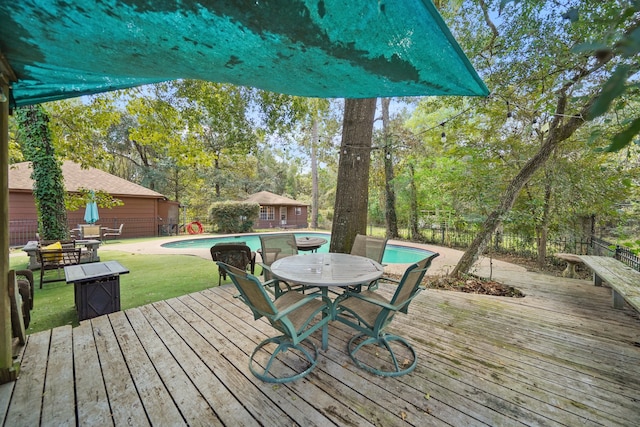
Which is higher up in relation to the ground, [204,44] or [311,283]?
[204,44]

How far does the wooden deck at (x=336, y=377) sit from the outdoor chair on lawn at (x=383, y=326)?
0.11 m

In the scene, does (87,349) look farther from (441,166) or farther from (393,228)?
(393,228)

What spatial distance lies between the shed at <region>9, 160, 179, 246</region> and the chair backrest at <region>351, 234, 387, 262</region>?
11342 mm

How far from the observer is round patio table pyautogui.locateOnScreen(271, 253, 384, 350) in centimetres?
264

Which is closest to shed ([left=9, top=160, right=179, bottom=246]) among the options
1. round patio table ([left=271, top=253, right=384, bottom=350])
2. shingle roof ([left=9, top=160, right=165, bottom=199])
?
shingle roof ([left=9, top=160, right=165, bottom=199])

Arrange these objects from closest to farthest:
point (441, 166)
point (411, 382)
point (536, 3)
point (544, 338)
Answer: point (411, 382) < point (544, 338) < point (536, 3) < point (441, 166)

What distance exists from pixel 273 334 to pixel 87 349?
5.97ft

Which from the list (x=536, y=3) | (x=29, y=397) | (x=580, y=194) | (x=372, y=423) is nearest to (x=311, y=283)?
(x=372, y=423)

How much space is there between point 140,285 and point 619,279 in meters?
7.50

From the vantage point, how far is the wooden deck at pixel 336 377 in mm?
1892

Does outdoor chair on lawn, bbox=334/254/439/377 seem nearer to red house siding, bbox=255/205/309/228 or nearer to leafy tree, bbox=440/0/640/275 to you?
leafy tree, bbox=440/0/640/275

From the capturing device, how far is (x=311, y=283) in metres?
2.58

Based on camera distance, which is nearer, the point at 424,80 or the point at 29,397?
the point at 29,397

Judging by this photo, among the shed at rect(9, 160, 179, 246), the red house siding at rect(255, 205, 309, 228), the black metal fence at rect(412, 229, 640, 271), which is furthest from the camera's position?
the red house siding at rect(255, 205, 309, 228)
